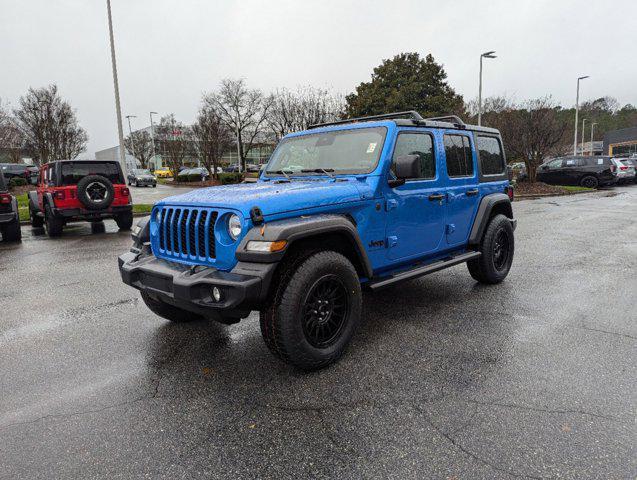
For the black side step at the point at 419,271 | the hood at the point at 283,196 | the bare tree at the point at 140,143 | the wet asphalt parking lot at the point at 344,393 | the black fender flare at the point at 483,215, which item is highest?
the bare tree at the point at 140,143

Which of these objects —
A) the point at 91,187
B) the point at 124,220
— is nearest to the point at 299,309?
the point at 91,187

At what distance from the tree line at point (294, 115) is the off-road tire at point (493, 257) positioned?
17.9 m

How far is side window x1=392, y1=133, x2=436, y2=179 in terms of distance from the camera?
13.7 ft

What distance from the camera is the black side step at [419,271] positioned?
3871 mm

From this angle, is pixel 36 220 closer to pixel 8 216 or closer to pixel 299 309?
pixel 8 216

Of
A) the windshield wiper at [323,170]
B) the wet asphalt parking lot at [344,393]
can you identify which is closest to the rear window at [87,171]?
the wet asphalt parking lot at [344,393]

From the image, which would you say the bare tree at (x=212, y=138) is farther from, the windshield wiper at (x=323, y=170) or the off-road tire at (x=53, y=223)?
the windshield wiper at (x=323, y=170)

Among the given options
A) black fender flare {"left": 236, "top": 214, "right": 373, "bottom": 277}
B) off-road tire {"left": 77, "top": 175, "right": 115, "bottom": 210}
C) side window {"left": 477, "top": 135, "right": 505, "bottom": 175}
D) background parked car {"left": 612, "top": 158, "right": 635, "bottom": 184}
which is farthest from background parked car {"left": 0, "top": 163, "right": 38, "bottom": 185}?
background parked car {"left": 612, "top": 158, "right": 635, "bottom": 184}

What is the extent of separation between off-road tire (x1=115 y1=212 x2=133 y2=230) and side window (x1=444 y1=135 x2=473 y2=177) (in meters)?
8.71

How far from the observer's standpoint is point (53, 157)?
24438 mm

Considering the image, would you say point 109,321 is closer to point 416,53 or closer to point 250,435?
point 250,435

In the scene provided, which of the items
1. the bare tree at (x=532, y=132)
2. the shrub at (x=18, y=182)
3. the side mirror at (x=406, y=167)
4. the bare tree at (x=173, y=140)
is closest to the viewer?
the side mirror at (x=406, y=167)

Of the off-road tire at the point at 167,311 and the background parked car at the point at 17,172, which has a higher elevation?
the background parked car at the point at 17,172

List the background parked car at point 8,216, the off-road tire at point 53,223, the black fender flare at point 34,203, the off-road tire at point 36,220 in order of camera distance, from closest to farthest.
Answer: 1. the background parked car at point 8,216
2. the off-road tire at point 53,223
3. the black fender flare at point 34,203
4. the off-road tire at point 36,220
